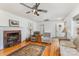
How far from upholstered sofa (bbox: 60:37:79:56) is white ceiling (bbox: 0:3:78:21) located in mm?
573

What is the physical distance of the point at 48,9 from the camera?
73.4 inches

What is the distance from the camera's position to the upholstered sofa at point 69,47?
1720 millimetres

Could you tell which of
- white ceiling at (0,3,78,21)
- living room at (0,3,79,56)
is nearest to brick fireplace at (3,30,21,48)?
living room at (0,3,79,56)

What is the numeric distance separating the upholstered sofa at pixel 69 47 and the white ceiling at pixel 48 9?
22.6 inches

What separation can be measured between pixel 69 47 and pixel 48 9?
0.94 metres

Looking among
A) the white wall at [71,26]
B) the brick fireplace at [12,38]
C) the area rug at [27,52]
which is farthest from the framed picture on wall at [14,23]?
the white wall at [71,26]

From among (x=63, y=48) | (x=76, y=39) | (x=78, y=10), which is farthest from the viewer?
(x=63, y=48)

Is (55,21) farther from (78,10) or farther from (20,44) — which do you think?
(20,44)

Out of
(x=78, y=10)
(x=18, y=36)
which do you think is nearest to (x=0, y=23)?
(x=18, y=36)

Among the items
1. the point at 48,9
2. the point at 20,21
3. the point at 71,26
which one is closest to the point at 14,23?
the point at 20,21

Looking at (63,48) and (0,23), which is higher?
(0,23)

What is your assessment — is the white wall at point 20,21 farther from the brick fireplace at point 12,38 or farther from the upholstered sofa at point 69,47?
the upholstered sofa at point 69,47

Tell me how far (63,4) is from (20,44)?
1289 mm

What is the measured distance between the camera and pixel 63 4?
1.71m
